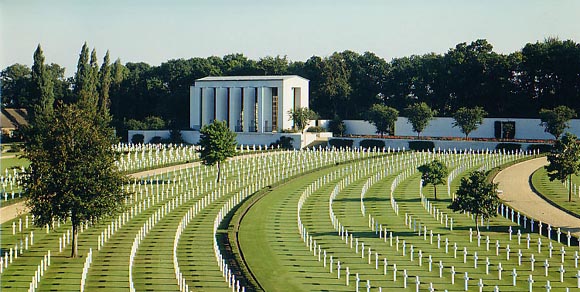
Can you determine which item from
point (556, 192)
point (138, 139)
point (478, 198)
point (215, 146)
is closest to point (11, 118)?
point (138, 139)

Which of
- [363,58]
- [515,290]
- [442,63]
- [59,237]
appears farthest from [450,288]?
[363,58]

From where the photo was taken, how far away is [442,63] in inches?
5039

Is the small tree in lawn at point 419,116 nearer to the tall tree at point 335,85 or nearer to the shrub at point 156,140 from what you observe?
the tall tree at point 335,85

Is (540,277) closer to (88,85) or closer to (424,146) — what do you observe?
(424,146)

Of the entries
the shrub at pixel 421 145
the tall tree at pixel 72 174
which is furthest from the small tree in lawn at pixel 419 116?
the tall tree at pixel 72 174

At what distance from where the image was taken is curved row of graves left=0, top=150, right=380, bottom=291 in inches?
1264

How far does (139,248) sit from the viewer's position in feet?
127

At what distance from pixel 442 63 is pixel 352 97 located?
1520cm

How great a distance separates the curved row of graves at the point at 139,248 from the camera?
32.1 meters

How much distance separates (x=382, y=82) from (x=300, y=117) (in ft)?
96.8

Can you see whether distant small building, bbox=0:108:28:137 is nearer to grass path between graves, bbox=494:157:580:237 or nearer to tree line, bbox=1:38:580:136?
tree line, bbox=1:38:580:136

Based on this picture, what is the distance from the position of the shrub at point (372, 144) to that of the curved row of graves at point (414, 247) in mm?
43752

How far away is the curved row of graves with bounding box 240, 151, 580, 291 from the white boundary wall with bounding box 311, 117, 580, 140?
52.3m

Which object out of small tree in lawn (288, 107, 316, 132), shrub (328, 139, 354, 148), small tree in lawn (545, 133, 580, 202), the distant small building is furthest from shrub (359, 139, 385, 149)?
the distant small building
